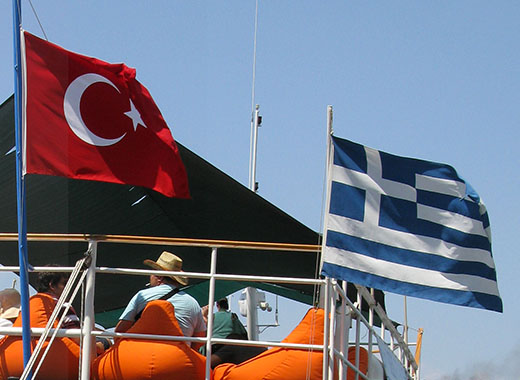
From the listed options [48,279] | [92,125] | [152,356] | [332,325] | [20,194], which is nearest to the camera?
[20,194]

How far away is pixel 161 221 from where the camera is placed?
11.6 metres

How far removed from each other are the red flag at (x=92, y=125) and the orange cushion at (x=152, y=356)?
1.20m

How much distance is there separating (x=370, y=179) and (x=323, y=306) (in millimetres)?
1153

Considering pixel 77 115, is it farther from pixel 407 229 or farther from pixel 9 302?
pixel 407 229

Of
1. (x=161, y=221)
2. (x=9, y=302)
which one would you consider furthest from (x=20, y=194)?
(x=161, y=221)

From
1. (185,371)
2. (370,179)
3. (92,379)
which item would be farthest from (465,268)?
(92,379)

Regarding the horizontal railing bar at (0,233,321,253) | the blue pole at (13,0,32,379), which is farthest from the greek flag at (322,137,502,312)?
the blue pole at (13,0,32,379)

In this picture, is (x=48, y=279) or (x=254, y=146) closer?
(x=48, y=279)

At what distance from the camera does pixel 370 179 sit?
7.86 m

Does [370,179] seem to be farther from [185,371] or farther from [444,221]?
[185,371]

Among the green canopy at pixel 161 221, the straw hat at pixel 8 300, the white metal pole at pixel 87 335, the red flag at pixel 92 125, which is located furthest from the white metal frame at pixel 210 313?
the green canopy at pixel 161 221

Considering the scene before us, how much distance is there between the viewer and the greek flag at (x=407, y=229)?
7.62 metres

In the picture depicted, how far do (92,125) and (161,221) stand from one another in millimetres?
3865

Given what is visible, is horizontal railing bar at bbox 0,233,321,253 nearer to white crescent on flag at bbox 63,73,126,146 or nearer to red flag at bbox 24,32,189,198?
red flag at bbox 24,32,189,198
